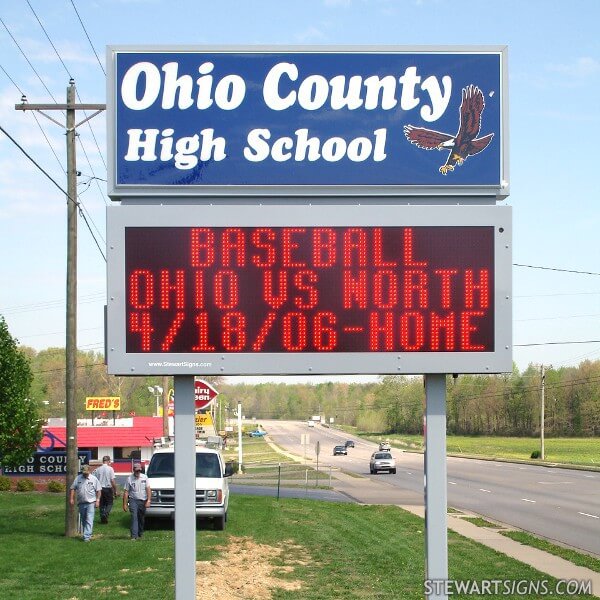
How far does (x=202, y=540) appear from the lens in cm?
Result: 2031

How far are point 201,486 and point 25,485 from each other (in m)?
18.3

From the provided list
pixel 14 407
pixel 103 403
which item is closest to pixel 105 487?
pixel 14 407

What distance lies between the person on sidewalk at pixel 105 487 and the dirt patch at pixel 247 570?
195 inches

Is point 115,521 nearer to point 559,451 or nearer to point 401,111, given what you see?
point 401,111

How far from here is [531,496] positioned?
1522 inches

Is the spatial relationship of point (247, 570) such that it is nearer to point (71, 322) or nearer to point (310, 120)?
point (71, 322)

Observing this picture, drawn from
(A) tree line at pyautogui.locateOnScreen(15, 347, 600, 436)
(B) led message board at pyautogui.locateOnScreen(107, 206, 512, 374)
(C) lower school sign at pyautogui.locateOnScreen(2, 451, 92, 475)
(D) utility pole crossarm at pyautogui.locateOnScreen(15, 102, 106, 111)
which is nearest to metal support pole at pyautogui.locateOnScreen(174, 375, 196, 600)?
(B) led message board at pyautogui.locateOnScreen(107, 206, 512, 374)

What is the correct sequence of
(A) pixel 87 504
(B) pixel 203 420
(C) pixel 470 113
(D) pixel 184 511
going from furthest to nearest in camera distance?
(B) pixel 203 420
(A) pixel 87 504
(C) pixel 470 113
(D) pixel 184 511

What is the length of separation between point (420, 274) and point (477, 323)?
689 millimetres

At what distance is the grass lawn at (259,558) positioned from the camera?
14547 mm

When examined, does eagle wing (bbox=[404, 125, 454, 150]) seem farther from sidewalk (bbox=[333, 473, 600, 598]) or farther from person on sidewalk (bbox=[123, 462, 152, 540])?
person on sidewalk (bbox=[123, 462, 152, 540])

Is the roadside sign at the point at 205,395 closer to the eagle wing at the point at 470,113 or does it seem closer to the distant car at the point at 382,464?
the eagle wing at the point at 470,113

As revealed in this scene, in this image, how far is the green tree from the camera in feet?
87.7

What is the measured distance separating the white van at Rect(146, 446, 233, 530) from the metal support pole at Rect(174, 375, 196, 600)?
12136 mm
